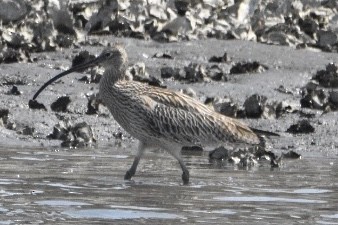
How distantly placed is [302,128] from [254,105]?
68 centimetres

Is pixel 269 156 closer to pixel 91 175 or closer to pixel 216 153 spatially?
pixel 216 153

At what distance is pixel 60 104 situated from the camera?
14.3m

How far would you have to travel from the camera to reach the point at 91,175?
11.3 metres

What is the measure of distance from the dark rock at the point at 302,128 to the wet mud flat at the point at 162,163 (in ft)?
0.22

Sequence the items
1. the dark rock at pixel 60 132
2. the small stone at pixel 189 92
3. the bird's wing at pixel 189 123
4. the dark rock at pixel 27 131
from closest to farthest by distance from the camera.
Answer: the bird's wing at pixel 189 123, the dark rock at pixel 60 132, the dark rock at pixel 27 131, the small stone at pixel 189 92

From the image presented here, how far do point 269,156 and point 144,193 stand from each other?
2426mm

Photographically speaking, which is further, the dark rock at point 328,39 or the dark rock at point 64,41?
the dark rock at point 328,39

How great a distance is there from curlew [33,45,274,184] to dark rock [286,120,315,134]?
6.66 ft

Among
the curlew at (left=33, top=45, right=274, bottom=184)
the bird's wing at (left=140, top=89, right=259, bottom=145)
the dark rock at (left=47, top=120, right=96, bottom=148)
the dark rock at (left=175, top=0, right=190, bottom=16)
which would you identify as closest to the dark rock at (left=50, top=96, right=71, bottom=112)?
the dark rock at (left=47, top=120, right=96, bottom=148)

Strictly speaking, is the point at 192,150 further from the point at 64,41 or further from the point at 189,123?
the point at 64,41

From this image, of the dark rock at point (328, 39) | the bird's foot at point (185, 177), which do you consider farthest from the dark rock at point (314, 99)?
the bird's foot at point (185, 177)

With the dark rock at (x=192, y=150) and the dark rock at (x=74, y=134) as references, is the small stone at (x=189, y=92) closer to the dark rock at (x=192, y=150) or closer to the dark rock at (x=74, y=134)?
the dark rock at (x=192, y=150)

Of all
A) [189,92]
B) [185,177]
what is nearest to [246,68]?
[189,92]

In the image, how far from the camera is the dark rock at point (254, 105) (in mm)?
14359
